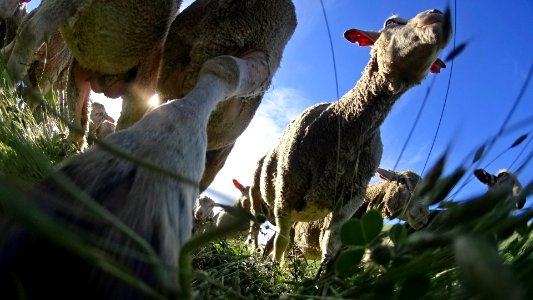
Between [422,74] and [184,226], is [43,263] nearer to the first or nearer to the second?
[184,226]

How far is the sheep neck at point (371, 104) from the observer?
502cm

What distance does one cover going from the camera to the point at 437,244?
0.63 meters

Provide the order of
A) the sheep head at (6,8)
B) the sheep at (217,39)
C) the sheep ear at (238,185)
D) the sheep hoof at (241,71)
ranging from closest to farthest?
1. the sheep hoof at (241,71)
2. the sheep at (217,39)
3. the sheep head at (6,8)
4. the sheep ear at (238,185)

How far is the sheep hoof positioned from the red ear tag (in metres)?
2.12

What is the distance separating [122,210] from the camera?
0.99 meters

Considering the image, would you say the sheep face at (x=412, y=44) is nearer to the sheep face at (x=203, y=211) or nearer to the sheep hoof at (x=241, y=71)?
the sheep hoof at (x=241, y=71)

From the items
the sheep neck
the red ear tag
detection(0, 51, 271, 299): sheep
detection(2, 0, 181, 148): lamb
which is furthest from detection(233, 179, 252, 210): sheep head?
detection(0, 51, 271, 299): sheep

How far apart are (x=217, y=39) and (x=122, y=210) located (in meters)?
2.81

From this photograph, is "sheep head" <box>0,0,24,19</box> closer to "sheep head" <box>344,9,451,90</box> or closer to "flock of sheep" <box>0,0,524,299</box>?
"flock of sheep" <box>0,0,524,299</box>

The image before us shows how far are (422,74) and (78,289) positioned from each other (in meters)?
4.57

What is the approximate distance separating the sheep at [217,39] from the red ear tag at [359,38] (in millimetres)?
1481

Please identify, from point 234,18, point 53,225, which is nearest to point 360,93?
point 234,18

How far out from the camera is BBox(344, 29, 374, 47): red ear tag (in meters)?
5.46

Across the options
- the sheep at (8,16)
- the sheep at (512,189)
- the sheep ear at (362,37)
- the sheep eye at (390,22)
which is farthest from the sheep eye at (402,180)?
the sheep at (512,189)
